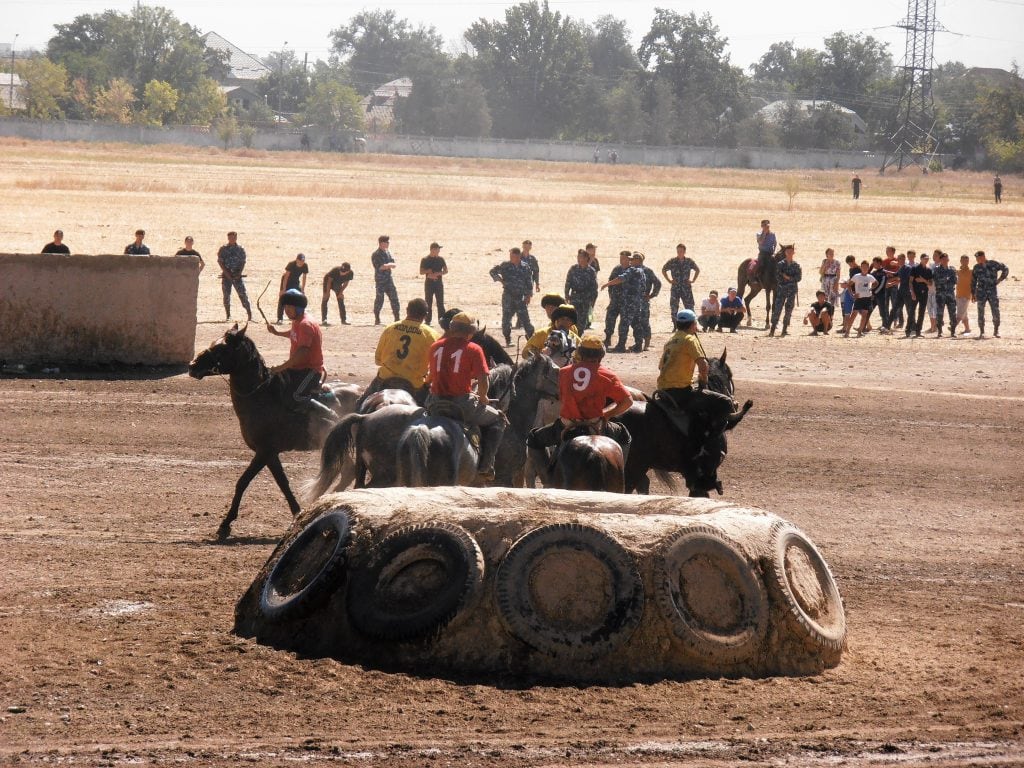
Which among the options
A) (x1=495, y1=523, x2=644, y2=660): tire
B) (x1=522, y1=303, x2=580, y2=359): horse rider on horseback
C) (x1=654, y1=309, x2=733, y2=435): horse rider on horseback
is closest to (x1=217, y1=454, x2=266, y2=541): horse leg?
(x1=522, y1=303, x2=580, y2=359): horse rider on horseback

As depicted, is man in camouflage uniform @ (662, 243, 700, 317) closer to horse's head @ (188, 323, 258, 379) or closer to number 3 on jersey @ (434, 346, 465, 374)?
horse's head @ (188, 323, 258, 379)

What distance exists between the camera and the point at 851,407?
1944cm

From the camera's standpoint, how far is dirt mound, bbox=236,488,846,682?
8.18 meters

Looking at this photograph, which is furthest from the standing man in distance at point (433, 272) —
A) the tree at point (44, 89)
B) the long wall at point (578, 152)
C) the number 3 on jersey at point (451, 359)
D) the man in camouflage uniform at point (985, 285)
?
the tree at point (44, 89)

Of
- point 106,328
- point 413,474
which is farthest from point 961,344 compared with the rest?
point 413,474

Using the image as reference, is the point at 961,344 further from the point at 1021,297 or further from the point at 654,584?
the point at 654,584

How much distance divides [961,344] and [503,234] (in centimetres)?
2108

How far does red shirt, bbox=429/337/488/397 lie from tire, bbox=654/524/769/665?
Result: 11.8ft

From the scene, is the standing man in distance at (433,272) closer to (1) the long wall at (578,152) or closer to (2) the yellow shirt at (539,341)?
(2) the yellow shirt at (539,341)

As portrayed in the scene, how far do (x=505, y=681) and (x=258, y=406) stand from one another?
17.7 ft

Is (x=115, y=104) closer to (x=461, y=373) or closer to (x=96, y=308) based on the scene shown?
(x=96, y=308)

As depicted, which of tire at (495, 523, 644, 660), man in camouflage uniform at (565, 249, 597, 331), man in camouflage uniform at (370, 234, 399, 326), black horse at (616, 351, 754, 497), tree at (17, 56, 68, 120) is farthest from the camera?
tree at (17, 56, 68, 120)

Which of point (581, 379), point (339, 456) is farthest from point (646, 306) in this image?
point (339, 456)

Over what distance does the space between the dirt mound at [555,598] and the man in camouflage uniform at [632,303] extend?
16166 millimetres
